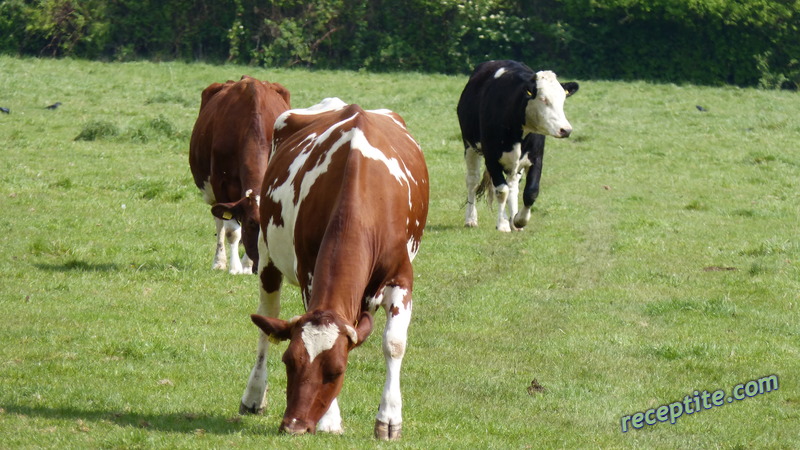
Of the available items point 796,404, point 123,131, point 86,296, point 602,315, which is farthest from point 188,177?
point 796,404

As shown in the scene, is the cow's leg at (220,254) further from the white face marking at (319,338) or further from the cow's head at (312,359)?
the white face marking at (319,338)

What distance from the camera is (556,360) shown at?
9.13 m

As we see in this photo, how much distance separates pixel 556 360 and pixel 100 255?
5.83 m

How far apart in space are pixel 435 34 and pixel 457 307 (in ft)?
116

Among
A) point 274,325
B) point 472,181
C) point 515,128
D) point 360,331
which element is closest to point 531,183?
point 515,128

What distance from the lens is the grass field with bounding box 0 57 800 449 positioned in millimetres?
7168

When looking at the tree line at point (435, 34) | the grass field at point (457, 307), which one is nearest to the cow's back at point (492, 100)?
the grass field at point (457, 307)

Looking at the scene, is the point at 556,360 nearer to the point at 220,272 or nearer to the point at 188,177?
the point at 220,272

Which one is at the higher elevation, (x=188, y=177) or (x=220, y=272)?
(x=220, y=272)

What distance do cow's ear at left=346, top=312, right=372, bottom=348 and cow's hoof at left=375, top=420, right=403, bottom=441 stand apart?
0.71 meters

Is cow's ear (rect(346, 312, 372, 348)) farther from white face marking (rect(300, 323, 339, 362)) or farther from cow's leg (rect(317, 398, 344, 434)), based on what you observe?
cow's leg (rect(317, 398, 344, 434))

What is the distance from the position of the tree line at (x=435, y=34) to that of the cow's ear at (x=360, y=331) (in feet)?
124

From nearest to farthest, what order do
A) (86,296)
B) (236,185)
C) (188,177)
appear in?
(86,296)
(236,185)
(188,177)

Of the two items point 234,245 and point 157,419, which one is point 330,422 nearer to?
point 157,419
